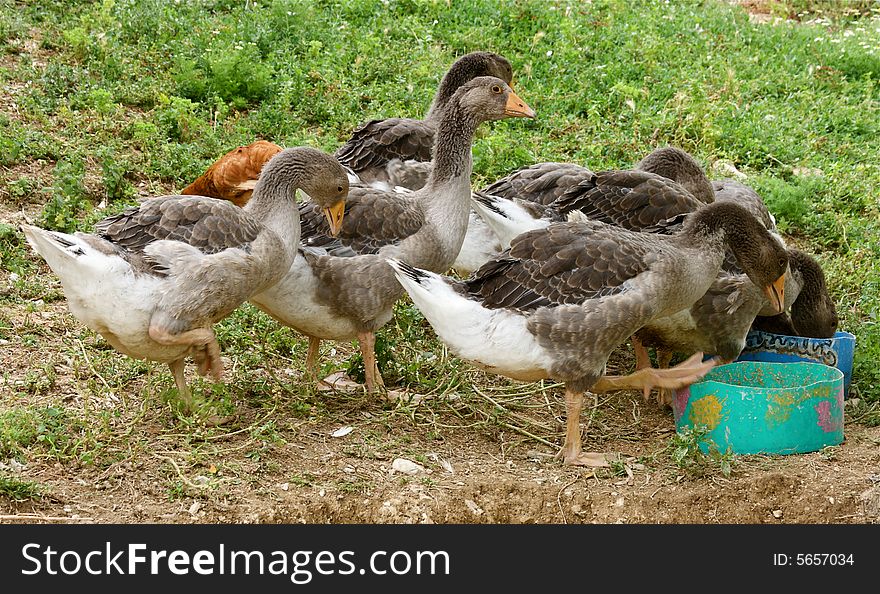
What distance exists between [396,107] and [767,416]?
18.4 feet

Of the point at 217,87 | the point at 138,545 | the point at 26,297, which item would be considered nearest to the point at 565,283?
the point at 138,545

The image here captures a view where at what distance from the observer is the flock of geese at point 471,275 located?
227 inches

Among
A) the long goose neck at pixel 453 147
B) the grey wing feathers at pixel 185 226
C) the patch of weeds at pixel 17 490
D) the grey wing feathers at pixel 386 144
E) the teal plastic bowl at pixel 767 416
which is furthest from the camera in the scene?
the grey wing feathers at pixel 386 144

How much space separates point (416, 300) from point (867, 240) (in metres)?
5.00

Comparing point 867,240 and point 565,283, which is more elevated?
point 565,283

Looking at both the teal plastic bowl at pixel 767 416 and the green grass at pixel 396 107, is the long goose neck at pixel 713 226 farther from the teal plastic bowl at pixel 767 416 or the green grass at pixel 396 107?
the green grass at pixel 396 107

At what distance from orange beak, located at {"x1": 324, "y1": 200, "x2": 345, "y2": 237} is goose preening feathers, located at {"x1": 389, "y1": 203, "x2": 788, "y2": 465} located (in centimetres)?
67

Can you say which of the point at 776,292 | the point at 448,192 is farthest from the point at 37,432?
the point at 776,292

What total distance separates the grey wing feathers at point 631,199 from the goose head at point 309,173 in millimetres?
1757

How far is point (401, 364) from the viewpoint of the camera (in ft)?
23.9

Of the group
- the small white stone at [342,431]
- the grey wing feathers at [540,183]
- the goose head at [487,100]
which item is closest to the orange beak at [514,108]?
the goose head at [487,100]

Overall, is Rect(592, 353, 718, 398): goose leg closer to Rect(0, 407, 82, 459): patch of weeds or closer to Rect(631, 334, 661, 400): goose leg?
Rect(631, 334, 661, 400): goose leg

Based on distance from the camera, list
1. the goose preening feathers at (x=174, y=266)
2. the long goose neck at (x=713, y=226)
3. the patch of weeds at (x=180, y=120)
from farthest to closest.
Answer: the patch of weeds at (x=180, y=120)
the long goose neck at (x=713, y=226)
the goose preening feathers at (x=174, y=266)

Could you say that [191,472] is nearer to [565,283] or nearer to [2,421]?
[2,421]
